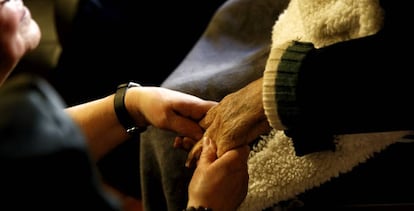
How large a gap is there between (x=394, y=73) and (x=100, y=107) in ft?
2.14

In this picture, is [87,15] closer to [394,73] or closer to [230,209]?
[230,209]

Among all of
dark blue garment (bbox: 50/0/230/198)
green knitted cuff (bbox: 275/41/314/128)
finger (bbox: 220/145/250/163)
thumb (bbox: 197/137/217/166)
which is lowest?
dark blue garment (bbox: 50/0/230/198)

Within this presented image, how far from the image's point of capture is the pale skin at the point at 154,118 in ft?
3.38

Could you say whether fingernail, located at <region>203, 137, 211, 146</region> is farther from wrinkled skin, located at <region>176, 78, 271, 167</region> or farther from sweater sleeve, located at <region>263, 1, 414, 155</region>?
sweater sleeve, located at <region>263, 1, 414, 155</region>

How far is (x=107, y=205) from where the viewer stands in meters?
0.47

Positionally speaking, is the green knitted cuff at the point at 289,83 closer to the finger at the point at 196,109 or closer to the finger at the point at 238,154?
the finger at the point at 238,154

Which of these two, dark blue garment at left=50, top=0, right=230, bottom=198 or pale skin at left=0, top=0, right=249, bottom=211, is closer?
pale skin at left=0, top=0, right=249, bottom=211

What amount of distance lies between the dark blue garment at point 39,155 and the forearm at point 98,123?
83cm

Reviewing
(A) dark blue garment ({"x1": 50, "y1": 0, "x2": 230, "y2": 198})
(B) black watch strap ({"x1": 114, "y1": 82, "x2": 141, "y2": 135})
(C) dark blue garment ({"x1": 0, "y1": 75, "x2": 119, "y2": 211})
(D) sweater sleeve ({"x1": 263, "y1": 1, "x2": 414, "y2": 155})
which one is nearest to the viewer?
(C) dark blue garment ({"x1": 0, "y1": 75, "x2": 119, "y2": 211})

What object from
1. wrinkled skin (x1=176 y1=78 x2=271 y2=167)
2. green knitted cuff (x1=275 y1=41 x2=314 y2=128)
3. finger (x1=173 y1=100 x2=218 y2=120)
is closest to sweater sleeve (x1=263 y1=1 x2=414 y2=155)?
green knitted cuff (x1=275 y1=41 x2=314 y2=128)

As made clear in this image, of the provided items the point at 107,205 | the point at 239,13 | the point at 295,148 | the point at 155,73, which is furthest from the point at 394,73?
the point at 155,73

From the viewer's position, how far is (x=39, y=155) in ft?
1.41

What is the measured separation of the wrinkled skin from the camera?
1043mm

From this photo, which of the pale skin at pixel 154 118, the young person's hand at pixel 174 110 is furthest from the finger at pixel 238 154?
the young person's hand at pixel 174 110
